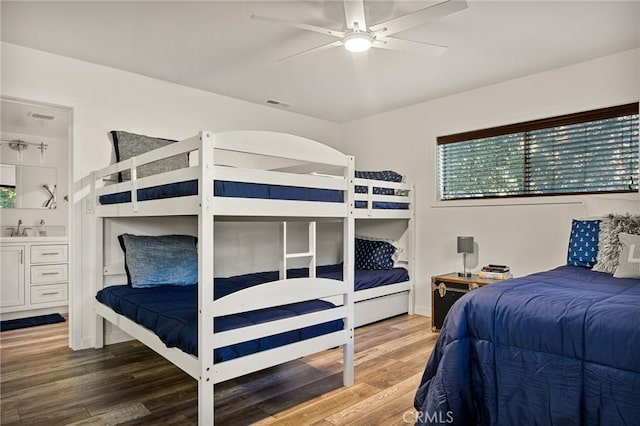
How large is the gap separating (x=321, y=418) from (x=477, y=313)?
3.16ft

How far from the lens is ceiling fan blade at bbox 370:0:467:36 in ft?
6.16

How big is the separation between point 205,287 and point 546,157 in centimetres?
310

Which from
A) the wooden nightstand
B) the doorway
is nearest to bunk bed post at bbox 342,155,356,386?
the wooden nightstand

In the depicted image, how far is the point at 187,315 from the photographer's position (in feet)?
6.85

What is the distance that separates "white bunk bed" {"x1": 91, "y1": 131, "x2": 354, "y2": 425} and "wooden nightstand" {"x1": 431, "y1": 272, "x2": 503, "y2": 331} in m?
1.39

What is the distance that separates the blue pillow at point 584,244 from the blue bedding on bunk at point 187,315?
1703mm

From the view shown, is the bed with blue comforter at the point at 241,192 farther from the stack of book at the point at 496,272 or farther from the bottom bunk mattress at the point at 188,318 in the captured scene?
the stack of book at the point at 496,272

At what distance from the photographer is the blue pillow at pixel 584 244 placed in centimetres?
259

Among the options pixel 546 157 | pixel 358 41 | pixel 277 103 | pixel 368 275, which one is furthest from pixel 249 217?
pixel 546 157

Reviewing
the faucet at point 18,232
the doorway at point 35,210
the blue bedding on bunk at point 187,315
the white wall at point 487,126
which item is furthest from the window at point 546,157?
the faucet at point 18,232

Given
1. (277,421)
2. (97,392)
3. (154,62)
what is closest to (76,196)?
(154,62)

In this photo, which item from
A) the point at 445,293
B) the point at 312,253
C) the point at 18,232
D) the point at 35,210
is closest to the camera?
the point at 312,253

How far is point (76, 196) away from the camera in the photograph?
310 centimetres

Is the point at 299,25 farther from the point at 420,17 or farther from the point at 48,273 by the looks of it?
the point at 48,273
